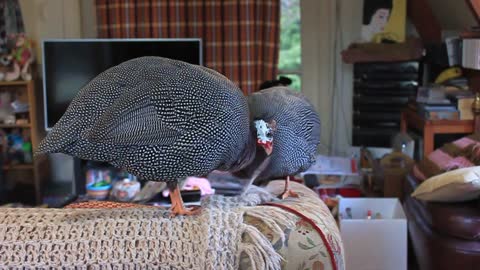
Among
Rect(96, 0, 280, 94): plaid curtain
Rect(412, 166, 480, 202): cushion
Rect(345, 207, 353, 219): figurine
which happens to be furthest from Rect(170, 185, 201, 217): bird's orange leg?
Rect(96, 0, 280, 94): plaid curtain

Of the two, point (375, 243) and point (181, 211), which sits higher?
point (181, 211)

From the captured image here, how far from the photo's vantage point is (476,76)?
108 inches

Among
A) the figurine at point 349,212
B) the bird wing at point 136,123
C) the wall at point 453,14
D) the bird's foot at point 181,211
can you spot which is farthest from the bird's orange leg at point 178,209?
the wall at point 453,14

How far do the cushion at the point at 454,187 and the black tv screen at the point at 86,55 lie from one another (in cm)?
168

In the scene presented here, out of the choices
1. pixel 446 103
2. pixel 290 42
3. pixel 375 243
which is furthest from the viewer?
pixel 290 42

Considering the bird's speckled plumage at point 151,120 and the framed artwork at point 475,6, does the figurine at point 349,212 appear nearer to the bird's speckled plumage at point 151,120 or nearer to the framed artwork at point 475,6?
the framed artwork at point 475,6

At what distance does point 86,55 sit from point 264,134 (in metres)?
2.34

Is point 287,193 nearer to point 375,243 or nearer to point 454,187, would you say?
point 454,187

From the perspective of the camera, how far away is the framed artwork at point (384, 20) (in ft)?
10.2

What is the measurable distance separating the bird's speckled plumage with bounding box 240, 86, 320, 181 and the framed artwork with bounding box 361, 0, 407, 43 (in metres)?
1.93

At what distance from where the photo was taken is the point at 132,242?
3.11 ft

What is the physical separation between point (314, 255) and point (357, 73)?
244 centimetres

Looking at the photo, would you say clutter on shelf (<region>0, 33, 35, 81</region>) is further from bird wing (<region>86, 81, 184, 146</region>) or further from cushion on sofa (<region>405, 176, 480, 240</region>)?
bird wing (<region>86, 81, 184, 146</region>)

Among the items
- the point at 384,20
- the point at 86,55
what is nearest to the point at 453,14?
the point at 384,20
